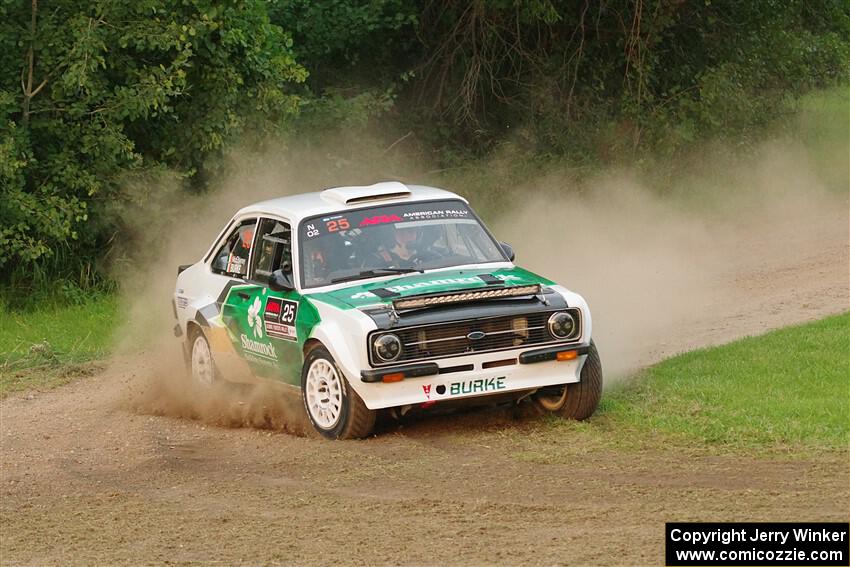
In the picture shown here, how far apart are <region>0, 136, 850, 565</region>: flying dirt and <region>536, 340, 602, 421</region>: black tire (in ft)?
1.13

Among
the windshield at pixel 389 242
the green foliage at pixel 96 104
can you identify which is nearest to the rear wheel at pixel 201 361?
the windshield at pixel 389 242

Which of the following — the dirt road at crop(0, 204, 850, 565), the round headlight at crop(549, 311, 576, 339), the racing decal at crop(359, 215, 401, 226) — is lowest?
the dirt road at crop(0, 204, 850, 565)

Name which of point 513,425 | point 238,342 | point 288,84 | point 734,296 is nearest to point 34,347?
point 238,342

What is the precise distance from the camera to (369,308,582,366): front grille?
9.24 m

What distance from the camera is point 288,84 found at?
22625mm

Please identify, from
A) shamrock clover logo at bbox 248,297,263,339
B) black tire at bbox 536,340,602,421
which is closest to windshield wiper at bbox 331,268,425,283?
shamrock clover logo at bbox 248,297,263,339

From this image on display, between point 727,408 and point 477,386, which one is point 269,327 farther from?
point 727,408

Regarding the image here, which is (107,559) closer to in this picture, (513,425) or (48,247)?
(513,425)

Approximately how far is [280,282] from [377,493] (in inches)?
99.4

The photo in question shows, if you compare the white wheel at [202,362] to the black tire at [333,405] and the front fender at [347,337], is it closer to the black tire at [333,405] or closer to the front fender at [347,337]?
the black tire at [333,405]

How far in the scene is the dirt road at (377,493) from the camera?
6.96 m

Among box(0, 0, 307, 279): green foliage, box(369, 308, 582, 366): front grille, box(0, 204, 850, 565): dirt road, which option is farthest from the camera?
box(0, 0, 307, 279): green foliage

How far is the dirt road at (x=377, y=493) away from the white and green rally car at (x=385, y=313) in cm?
34

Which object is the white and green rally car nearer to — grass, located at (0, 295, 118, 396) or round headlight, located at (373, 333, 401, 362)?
round headlight, located at (373, 333, 401, 362)
